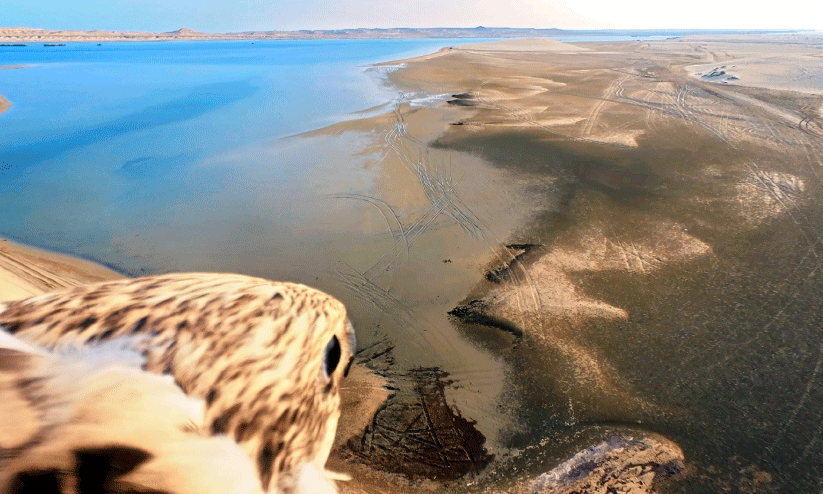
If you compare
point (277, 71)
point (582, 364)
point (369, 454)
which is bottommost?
point (369, 454)

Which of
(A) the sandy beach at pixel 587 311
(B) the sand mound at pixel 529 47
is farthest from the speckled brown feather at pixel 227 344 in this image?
(B) the sand mound at pixel 529 47

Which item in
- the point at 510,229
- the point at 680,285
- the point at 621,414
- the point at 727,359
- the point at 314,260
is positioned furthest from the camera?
the point at 510,229

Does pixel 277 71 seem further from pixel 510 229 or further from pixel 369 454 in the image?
pixel 369 454

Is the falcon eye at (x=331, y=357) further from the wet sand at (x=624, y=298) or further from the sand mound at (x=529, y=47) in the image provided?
the sand mound at (x=529, y=47)

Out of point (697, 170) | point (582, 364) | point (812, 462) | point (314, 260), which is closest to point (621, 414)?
point (582, 364)

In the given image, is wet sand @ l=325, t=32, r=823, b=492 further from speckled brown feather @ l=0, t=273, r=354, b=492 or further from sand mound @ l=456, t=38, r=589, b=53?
sand mound @ l=456, t=38, r=589, b=53

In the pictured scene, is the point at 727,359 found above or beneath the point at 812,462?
above
